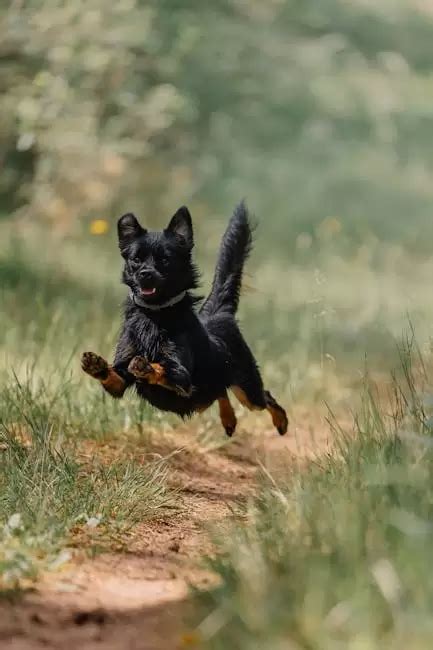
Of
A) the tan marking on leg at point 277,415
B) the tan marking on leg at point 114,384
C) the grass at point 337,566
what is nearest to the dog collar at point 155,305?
the tan marking on leg at point 114,384

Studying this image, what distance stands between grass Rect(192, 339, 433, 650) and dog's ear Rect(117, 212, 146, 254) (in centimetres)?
171

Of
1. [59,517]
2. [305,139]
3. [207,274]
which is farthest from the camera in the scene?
[305,139]

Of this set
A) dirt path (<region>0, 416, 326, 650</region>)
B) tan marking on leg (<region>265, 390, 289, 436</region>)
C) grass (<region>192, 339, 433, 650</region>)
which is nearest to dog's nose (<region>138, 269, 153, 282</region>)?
dirt path (<region>0, 416, 326, 650</region>)

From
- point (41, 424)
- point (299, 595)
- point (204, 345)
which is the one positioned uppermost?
point (204, 345)

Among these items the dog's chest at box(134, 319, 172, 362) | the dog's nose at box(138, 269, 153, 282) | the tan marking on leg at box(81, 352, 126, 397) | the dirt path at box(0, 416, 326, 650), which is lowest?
the dirt path at box(0, 416, 326, 650)

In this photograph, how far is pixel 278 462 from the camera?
6.80 metres

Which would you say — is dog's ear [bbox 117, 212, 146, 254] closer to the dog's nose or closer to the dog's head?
the dog's head

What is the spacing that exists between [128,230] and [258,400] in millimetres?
1488

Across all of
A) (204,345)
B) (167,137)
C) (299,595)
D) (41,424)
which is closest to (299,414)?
(204,345)

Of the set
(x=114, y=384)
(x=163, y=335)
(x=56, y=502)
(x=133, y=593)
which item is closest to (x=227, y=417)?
(x=163, y=335)

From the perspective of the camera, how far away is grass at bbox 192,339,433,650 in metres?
3.35

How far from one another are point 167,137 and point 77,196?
2.04 m

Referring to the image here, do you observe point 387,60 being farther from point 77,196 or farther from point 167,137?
point 77,196

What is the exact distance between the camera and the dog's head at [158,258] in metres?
5.46
